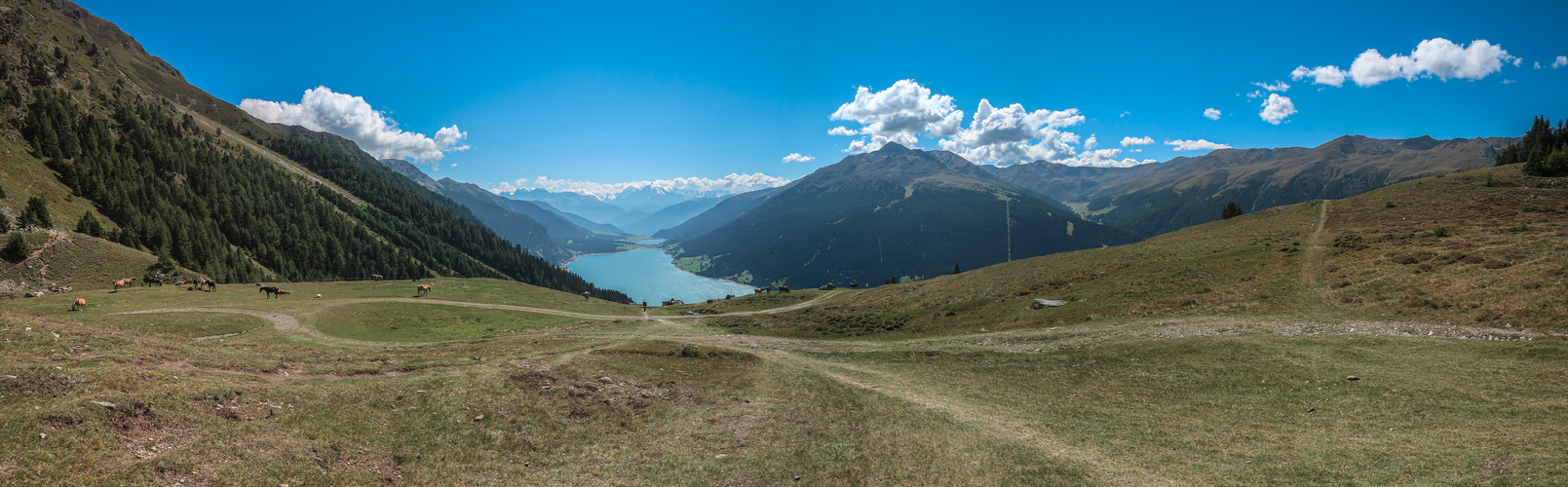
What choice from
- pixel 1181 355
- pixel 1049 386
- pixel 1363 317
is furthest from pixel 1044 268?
pixel 1049 386

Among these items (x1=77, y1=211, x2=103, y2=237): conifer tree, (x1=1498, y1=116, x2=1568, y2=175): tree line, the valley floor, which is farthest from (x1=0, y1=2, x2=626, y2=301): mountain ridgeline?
(x1=1498, y1=116, x2=1568, y2=175): tree line

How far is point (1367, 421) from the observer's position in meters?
13.5

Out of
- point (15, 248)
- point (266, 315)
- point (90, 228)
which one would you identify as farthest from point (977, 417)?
point (90, 228)

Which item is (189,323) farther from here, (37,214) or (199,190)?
(199,190)

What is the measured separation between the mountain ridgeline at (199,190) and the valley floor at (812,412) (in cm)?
8390

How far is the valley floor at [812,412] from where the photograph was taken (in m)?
9.65

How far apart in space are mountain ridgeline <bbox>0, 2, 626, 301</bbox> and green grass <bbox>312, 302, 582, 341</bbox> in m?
51.8

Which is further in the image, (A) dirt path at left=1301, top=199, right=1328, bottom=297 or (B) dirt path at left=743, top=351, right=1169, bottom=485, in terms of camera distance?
(A) dirt path at left=1301, top=199, right=1328, bottom=297

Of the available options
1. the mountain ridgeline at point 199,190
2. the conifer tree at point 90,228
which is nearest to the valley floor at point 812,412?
the conifer tree at point 90,228

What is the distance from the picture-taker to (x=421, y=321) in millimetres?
41438

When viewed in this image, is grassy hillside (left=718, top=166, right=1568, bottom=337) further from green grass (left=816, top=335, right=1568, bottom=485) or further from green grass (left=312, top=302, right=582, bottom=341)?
green grass (left=312, top=302, right=582, bottom=341)

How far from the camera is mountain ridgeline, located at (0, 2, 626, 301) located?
7681 cm

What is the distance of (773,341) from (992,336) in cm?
1617

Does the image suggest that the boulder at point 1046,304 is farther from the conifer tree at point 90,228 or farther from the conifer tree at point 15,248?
the conifer tree at point 90,228
